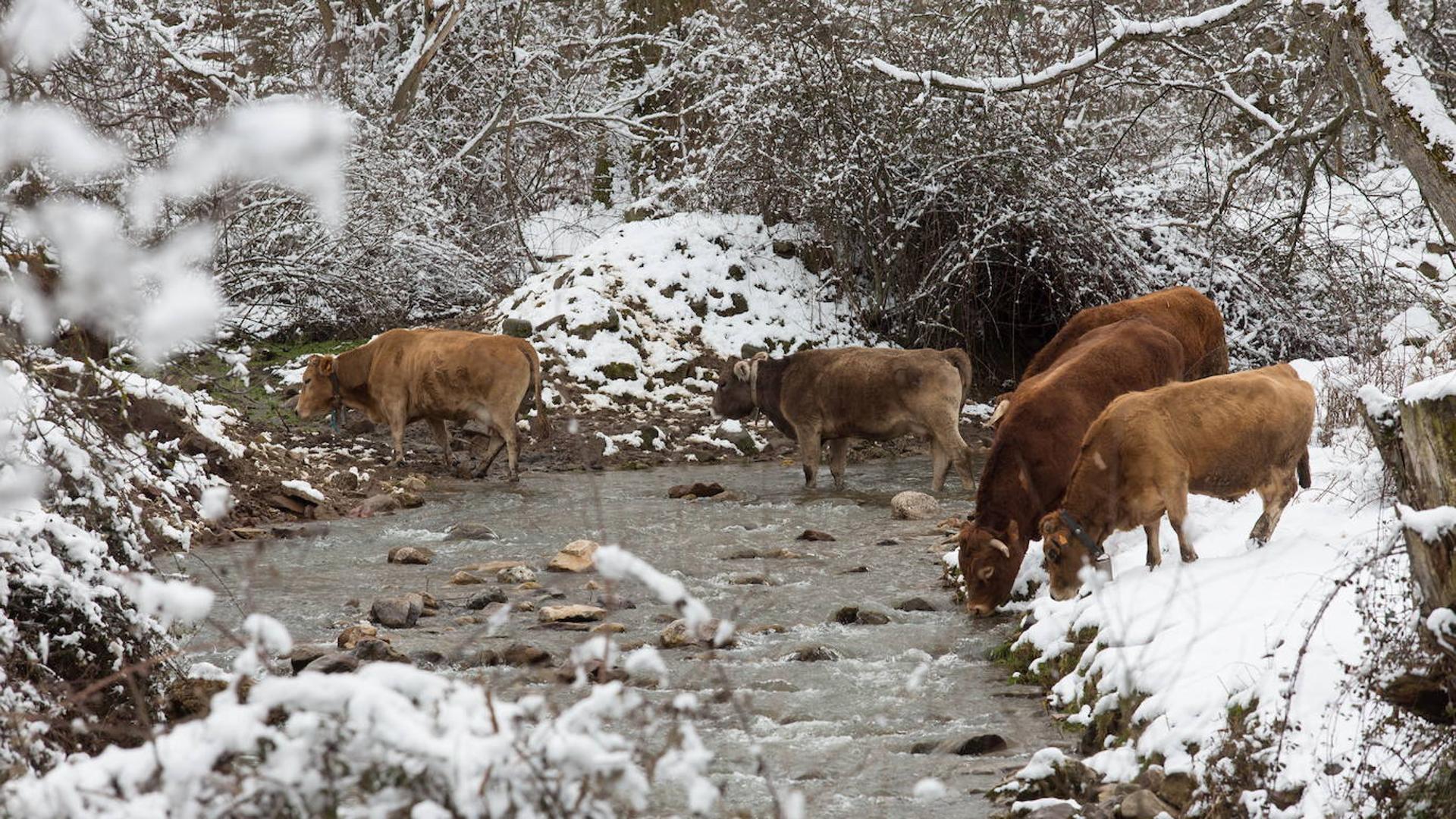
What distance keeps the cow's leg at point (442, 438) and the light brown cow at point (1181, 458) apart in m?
7.77

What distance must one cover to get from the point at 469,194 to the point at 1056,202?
30.5 ft

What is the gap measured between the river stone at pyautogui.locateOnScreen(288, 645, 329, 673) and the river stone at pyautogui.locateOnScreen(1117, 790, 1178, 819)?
3.68 m

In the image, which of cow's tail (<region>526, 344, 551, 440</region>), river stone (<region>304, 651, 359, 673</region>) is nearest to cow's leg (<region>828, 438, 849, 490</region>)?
cow's tail (<region>526, 344, 551, 440</region>)

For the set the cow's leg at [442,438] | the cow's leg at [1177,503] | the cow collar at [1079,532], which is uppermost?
the cow's leg at [442,438]

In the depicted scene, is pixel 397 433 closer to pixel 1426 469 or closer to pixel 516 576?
pixel 516 576

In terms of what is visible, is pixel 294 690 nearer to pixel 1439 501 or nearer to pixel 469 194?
pixel 1439 501

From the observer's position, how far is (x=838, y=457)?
12.5 metres

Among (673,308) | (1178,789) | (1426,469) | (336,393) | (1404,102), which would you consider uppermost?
(1404,102)

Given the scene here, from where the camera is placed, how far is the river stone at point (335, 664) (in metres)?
6.12

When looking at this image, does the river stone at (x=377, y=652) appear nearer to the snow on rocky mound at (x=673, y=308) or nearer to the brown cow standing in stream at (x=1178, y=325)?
the brown cow standing in stream at (x=1178, y=325)

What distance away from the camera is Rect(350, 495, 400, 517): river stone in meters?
11.0

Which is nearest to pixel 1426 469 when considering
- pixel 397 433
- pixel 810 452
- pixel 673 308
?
pixel 810 452

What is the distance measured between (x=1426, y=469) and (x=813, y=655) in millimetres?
3327

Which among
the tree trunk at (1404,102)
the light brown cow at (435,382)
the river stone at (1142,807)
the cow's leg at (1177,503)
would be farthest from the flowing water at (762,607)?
the tree trunk at (1404,102)
